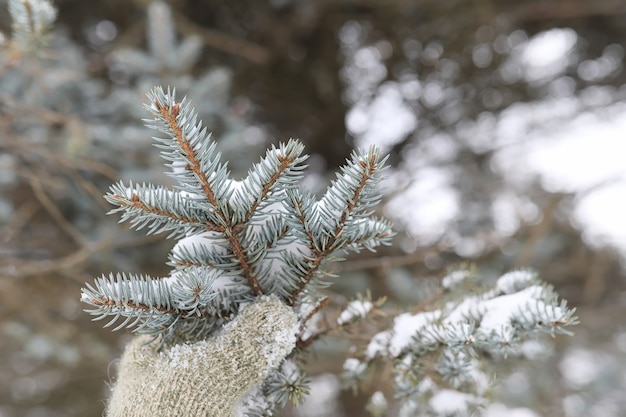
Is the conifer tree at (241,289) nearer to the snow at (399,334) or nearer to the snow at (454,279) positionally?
the snow at (399,334)

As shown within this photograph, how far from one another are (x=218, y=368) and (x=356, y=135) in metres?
2.30

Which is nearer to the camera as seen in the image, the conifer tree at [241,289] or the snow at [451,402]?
the conifer tree at [241,289]

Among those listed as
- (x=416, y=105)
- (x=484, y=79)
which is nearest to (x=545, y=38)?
(x=484, y=79)

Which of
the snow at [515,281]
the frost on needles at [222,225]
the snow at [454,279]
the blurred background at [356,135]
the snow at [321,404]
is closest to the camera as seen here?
the frost on needles at [222,225]

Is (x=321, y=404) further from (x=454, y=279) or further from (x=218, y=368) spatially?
(x=218, y=368)

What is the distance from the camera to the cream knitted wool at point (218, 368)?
59cm

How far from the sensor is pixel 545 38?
261cm

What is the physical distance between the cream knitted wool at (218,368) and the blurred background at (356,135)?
→ 801mm

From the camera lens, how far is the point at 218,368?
23.7 inches

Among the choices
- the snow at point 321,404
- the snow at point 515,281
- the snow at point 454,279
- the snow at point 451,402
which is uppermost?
the snow at point 321,404

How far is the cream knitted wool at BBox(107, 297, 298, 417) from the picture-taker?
592 mm

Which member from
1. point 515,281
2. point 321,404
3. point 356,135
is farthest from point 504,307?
point 321,404

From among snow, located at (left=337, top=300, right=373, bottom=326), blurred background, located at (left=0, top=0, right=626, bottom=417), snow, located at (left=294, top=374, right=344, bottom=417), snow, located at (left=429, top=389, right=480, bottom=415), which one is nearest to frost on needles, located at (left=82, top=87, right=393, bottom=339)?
snow, located at (left=337, top=300, right=373, bottom=326)

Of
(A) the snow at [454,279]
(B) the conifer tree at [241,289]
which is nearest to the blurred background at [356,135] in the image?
(A) the snow at [454,279]
